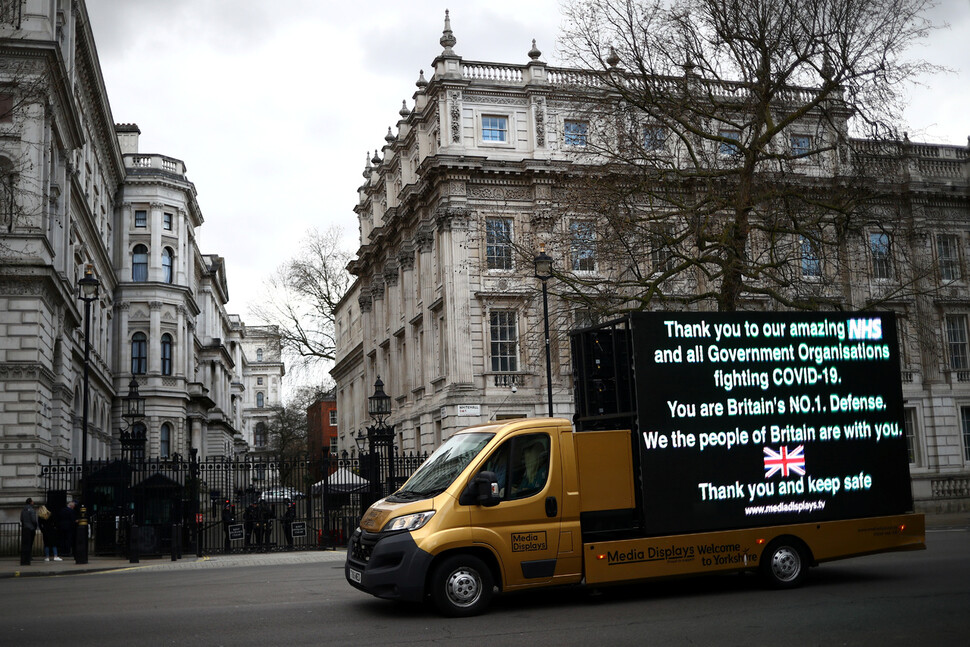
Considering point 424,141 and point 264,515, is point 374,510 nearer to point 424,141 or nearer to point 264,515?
point 264,515

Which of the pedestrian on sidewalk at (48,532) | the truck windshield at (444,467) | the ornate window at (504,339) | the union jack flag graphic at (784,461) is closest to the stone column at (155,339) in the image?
the ornate window at (504,339)

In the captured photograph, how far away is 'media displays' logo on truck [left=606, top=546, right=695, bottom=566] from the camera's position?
11195mm

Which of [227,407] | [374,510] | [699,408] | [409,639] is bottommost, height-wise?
[409,639]

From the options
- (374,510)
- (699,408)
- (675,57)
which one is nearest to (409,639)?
(374,510)

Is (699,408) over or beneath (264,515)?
over

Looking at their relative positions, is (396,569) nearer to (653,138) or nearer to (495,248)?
(653,138)

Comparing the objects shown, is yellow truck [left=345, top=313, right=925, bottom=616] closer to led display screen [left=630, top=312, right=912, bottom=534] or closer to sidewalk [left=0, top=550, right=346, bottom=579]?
led display screen [left=630, top=312, right=912, bottom=534]

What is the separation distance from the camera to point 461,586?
34.7ft

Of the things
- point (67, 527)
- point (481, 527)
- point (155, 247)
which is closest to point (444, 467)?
point (481, 527)

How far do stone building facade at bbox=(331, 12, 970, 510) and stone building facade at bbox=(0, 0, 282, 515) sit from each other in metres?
14.8

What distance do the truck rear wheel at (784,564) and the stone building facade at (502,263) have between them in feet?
69.8

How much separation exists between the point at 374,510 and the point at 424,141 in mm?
34935

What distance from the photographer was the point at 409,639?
9.31 meters

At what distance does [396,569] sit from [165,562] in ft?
49.8
